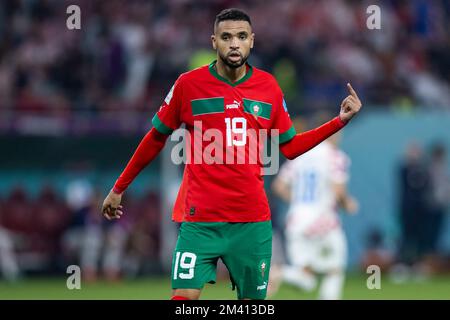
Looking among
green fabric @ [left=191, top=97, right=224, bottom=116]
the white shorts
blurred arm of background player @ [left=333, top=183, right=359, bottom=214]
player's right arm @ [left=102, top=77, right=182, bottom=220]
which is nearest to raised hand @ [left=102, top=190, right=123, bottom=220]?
player's right arm @ [left=102, top=77, right=182, bottom=220]

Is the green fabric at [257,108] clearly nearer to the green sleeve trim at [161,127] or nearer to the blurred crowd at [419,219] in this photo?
the green sleeve trim at [161,127]

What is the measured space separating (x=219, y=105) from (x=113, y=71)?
12.8 meters

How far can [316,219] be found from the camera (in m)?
13.4

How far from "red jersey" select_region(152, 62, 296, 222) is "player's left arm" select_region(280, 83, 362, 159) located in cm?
27

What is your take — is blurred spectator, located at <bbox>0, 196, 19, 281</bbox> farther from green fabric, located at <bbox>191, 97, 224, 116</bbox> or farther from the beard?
the beard

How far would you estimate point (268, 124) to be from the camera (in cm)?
784

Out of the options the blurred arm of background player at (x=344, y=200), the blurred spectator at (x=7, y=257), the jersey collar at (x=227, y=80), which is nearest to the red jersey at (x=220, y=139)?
the jersey collar at (x=227, y=80)

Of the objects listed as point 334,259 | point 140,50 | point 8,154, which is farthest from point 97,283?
point 334,259

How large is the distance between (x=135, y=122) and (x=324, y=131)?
468 inches

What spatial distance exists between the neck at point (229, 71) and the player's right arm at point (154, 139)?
0.95ft

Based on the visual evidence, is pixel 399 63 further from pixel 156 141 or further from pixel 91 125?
pixel 156 141

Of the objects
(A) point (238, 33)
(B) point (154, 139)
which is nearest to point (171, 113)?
(B) point (154, 139)

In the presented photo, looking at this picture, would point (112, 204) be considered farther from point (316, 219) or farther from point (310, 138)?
point (316, 219)

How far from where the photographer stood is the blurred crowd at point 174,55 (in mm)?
19594
